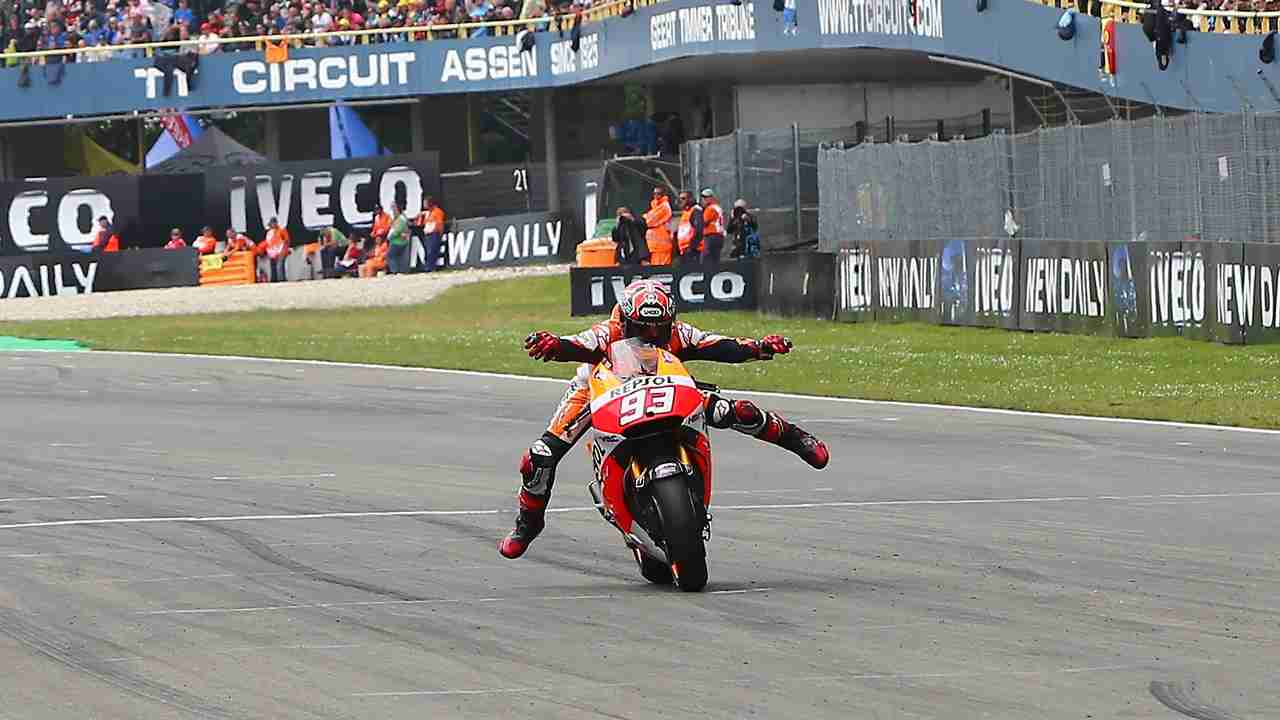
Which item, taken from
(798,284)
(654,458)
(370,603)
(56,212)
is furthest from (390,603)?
(56,212)

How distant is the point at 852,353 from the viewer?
2450cm

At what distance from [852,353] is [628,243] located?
39.3ft

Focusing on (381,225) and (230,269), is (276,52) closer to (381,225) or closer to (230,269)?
(381,225)

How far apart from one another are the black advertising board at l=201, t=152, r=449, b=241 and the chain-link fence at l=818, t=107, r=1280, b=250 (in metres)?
13.1

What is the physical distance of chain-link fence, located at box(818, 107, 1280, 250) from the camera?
21.9 m

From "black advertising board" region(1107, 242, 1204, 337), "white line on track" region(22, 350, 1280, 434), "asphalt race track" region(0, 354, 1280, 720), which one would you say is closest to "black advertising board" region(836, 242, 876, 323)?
"black advertising board" region(1107, 242, 1204, 337)

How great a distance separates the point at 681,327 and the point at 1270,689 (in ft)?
12.4

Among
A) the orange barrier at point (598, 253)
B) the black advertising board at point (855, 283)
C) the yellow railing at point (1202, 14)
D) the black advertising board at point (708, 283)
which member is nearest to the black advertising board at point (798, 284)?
the black advertising board at point (855, 283)

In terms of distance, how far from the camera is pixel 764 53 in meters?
40.5

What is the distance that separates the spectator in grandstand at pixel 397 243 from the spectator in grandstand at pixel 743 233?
10.3 m

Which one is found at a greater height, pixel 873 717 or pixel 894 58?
pixel 894 58

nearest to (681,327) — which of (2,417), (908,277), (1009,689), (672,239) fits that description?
(1009,689)

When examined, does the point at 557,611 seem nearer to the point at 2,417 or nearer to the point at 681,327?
the point at 681,327

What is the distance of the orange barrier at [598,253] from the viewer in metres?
36.3
